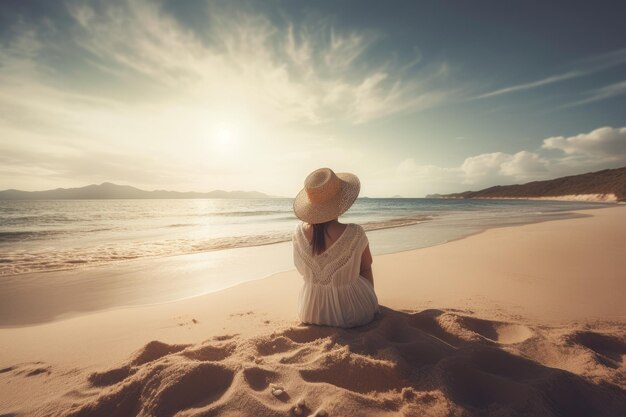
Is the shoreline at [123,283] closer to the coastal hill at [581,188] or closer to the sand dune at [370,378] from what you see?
the sand dune at [370,378]

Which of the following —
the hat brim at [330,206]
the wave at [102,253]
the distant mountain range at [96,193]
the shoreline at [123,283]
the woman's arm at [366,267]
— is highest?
the distant mountain range at [96,193]

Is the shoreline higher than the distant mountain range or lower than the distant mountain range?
lower

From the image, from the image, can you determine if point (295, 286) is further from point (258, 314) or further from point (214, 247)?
point (214, 247)

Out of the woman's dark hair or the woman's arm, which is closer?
the woman's dark hair

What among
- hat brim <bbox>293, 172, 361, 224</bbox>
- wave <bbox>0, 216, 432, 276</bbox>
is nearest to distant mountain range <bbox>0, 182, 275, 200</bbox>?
wave <bbox>0, 216, 432, 276</bbox>

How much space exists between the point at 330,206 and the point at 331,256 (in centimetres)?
57

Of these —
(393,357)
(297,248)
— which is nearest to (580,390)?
(393,357)

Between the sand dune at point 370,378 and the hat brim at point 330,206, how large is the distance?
1.23 m

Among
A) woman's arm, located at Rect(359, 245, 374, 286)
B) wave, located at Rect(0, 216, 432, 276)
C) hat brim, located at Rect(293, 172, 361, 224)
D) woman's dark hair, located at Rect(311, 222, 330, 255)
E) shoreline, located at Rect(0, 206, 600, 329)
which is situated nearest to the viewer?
hat brim, located at Rect(293, 172, 361, 224)

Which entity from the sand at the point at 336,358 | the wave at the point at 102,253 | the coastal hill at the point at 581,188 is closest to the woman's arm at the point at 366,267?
the sand at the point at 336,358

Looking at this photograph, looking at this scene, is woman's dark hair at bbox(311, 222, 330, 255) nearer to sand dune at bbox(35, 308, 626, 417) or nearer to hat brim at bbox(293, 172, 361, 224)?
hat brim at bbox(293, 172, 361, 224)

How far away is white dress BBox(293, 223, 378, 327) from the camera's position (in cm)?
321

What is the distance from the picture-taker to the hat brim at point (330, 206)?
314 centimetres

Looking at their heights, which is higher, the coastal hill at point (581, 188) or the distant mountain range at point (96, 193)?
the distant mountain range at point (96, 193)
